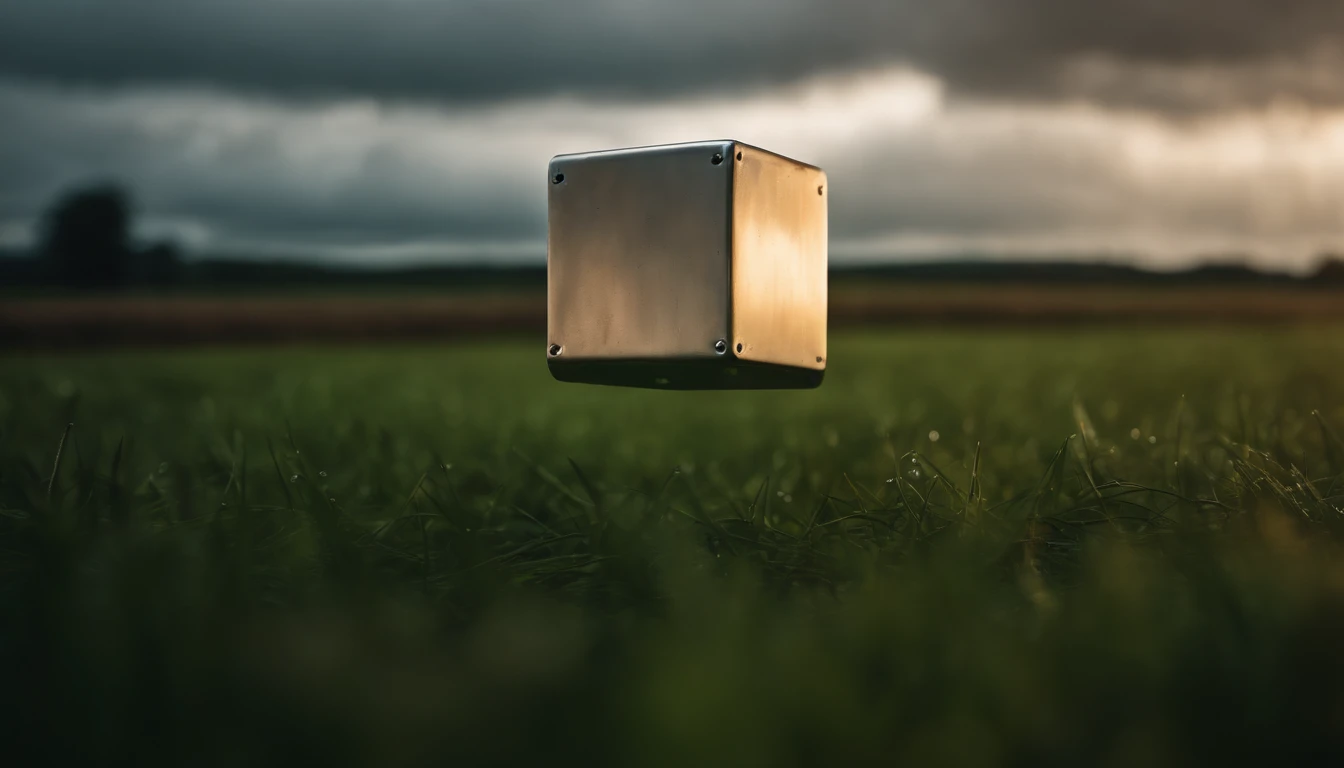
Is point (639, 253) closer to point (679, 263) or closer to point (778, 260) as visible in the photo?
point (679, 263)

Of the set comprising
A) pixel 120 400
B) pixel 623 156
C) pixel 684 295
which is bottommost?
pixel 120 400

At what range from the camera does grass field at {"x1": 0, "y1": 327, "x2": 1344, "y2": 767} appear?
35.9 inches

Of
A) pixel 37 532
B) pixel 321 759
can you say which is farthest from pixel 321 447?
pixel 321 759

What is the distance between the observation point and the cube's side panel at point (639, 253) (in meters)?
1.70

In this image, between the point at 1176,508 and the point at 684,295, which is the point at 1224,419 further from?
the point at 684,295

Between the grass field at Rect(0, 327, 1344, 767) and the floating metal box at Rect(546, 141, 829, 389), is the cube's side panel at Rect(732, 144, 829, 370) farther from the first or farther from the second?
the grass field at Rect(0, 327, 1344, 767)

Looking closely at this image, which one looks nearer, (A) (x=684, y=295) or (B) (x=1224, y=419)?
(A) (x=684, y=295)

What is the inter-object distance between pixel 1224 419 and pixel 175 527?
3.20 meters

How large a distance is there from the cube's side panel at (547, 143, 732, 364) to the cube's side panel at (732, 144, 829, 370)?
4cm

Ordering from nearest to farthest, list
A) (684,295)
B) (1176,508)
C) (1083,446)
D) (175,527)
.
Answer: (684,295) → (175,527) → (1176,508) → (1083,446)

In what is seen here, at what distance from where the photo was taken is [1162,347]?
865 centimetres

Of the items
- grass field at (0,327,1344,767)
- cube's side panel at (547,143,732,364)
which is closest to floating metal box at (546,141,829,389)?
cube's side panel at (547,143,732,364)

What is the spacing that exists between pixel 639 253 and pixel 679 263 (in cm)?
8

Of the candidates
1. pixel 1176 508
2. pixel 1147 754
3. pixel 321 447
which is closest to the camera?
pixel 1147 754
